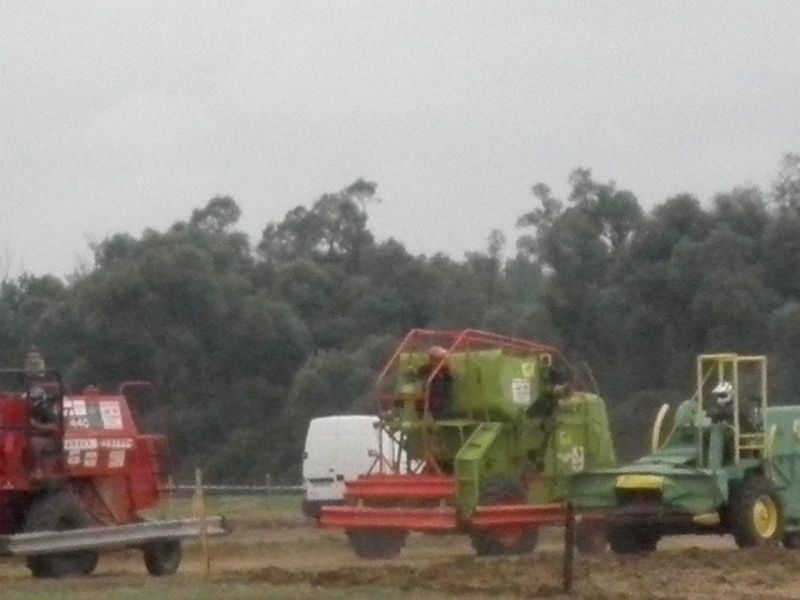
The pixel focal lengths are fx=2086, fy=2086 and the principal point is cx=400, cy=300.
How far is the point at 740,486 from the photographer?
1074 inches

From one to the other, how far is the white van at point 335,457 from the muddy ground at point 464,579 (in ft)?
40.5

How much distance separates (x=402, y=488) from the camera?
88.7 ft

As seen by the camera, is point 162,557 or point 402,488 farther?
point 402,488

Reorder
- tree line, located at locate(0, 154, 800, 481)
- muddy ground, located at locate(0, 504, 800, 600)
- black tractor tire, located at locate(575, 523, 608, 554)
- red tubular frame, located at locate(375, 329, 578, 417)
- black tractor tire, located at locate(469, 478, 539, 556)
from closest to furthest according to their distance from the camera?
muddy ground, located at locate(0, 504, 800, 600) < black tractor tire, located at locate(469, 478, 539, 556) < red tubular frame, located at locate(375, 329, 578, 417) < black tractor tire, located at locate(575, 523, 608, 554) < tree line, located at locate(0, 154, 800, 481)

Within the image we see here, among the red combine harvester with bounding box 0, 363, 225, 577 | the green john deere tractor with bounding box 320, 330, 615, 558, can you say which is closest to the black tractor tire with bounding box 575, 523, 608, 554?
the green john deere tractor with bounding box 320, 330, 615, 558

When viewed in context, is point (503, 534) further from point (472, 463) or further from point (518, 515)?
point (472, 463)

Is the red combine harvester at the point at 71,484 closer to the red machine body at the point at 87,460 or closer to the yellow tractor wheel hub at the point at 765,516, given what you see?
the red machine body at the point at 87,460

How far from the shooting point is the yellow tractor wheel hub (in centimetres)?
2714

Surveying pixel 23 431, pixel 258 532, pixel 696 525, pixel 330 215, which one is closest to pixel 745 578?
pixel 696 525

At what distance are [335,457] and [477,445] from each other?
591 inches

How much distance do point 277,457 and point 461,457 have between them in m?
40.5

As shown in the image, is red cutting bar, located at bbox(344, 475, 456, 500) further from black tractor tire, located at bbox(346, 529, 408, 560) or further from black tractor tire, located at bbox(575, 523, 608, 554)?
black tractor tire, located at bbox(575, 523, 608, 554)

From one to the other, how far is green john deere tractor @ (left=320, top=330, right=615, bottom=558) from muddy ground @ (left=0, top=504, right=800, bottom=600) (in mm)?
548

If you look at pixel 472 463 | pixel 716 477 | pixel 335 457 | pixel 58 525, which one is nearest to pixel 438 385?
pixel 472 463
